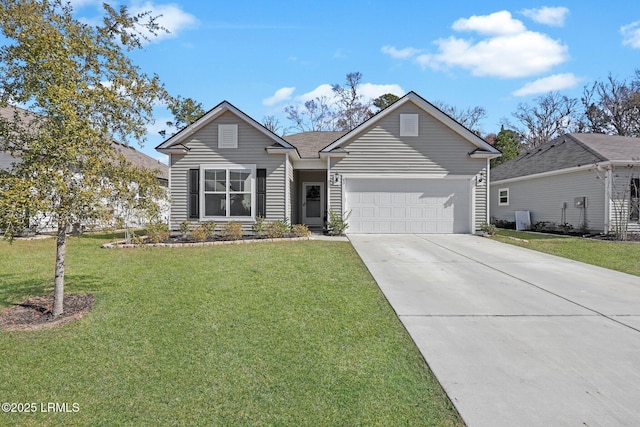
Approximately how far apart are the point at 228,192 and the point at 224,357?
998cm

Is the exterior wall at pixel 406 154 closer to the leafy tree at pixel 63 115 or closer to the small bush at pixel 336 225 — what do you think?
the small bush at pixel 336 225

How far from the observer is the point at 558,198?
55.6ft

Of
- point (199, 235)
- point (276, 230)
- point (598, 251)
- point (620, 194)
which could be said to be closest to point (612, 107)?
point (620, 194)

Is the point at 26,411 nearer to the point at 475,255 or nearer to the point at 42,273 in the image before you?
the point at 42,273

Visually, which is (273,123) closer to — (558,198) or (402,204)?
(402,204)

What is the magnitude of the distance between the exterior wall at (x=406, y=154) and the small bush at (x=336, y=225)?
0.49 metres

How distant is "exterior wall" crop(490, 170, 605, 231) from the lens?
14.7 meters

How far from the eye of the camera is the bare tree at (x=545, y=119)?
36875mm

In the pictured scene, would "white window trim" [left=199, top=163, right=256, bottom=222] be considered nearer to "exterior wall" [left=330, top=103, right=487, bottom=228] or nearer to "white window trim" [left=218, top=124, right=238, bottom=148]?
"white window trim" [left=218, top=124, right=238, bottom=148]

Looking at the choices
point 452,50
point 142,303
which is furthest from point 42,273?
point 452,50

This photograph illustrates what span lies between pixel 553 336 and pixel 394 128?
34.6ft

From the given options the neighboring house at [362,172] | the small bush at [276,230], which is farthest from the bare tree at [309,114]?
the small bush at [276,230]

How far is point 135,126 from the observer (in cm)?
513

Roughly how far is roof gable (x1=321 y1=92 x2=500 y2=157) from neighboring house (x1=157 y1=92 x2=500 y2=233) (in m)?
0.04
